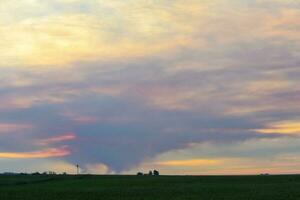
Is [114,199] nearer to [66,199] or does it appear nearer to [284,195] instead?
[66,199]

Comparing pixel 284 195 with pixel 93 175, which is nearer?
pixel 284 195

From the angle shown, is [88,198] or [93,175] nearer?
[88,198]

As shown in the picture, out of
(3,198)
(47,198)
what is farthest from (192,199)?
(3,198)

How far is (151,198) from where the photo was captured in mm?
78375

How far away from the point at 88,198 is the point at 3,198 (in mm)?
12316

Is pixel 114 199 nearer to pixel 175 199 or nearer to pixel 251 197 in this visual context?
pixel 175 199

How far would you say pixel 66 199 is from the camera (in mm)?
81000

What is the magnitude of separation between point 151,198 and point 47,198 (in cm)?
1499

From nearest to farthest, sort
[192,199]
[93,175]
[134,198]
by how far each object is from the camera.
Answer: [192,199], [134,198], [93,175]

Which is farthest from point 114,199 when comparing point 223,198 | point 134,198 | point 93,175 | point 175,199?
point 93,175

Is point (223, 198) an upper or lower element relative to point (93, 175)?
lower

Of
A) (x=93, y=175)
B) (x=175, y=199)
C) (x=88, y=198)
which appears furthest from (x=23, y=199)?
(x=93, y=175)

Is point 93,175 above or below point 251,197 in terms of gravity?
above

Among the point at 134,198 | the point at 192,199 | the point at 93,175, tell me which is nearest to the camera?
the point at 192,199
